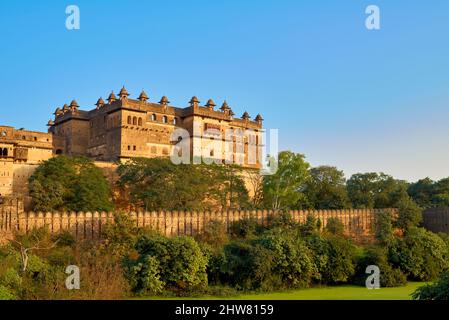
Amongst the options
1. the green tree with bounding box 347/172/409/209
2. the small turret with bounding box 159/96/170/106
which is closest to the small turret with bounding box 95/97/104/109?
the small turret with bounding box 159/96/170/106

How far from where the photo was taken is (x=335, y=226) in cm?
3133

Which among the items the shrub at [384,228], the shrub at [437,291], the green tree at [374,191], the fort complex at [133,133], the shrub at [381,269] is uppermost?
the fort complex at [133,133]

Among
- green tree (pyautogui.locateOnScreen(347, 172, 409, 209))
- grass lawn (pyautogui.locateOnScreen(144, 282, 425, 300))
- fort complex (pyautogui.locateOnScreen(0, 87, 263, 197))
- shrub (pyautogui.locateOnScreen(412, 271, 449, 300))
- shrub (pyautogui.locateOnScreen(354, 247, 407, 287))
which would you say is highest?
fort complex (pyautogui.locateOnScreen(0, 87, 263, 197))

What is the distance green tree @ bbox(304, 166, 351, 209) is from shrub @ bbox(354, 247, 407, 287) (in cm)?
→ 1225

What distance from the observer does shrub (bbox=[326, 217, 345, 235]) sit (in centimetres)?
3117

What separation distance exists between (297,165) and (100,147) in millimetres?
16861

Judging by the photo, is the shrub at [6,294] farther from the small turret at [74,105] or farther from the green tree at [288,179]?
the small turret at [74,105]

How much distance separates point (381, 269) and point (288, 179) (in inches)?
549

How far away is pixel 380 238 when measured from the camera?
28.8 meters

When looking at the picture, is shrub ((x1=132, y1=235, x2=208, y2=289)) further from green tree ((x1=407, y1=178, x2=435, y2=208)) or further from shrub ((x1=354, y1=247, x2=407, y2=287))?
green tree ((x1=407, y1=178, x2=435, y2=208))

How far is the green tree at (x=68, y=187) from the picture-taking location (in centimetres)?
3048

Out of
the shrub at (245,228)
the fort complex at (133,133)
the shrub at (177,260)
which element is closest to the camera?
the shrub at (177,260)

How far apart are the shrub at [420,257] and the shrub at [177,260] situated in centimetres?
961

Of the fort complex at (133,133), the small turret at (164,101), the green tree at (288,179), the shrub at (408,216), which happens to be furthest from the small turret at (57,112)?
the shrub at (408,216)
